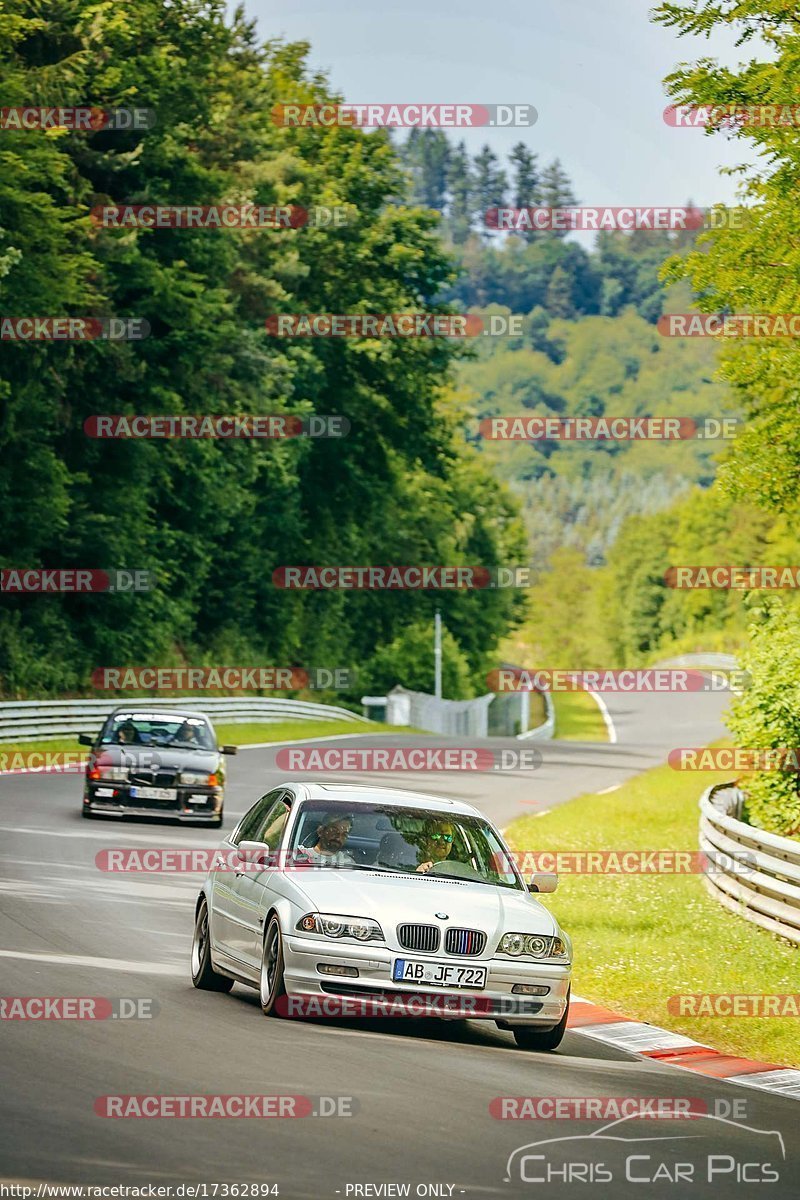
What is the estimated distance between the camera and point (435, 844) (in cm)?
1190

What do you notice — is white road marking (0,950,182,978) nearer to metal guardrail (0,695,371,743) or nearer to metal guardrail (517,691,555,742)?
metal guardrail (0,695,371,743)

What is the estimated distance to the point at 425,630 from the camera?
92.1 meters

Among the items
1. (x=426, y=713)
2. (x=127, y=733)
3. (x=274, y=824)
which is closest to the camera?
(x=274, y=824)

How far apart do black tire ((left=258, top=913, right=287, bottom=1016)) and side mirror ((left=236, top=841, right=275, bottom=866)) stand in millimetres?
591

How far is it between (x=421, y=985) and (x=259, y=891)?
1.32 meters

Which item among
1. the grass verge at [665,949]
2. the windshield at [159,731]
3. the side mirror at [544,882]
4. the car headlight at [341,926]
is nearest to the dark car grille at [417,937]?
the car headlight at [341,926]

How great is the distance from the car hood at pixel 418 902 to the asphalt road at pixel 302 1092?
2.28 ft

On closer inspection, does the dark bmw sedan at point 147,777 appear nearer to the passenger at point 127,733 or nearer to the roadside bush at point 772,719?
the passenger at point 127,733

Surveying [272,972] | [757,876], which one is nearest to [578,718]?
[757,876]

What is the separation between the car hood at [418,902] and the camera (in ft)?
35.4

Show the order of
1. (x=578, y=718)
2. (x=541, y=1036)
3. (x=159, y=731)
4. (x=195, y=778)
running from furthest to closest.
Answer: (x=578, y=718)
(x=159, y=731)
(x=195, y=778)
(x=541, y=1036)

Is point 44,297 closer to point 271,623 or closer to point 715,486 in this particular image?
point 715,486

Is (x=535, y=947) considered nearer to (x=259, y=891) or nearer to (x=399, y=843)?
(x=399, y=843)

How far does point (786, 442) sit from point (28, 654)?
1028 inches
